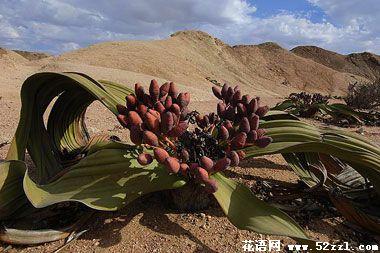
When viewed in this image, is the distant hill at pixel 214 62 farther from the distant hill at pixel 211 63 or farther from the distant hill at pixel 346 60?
the distant hill at pixel 346 60

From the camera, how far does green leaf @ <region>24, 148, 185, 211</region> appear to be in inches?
50.1

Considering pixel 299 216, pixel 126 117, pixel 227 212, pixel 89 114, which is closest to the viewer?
pixel 227 212

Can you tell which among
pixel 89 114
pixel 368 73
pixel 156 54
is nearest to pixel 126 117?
pixel 89 114

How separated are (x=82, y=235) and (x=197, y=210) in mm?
422

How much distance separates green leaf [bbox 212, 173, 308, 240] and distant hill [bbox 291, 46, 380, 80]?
28501mm

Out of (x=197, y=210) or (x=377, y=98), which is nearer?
(x=197, y=210)

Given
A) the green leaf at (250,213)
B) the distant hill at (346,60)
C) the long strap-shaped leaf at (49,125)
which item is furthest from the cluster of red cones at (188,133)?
the distant hill at (346,60)

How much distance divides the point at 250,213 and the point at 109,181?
47cm

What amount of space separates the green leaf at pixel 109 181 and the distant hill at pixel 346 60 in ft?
93.7

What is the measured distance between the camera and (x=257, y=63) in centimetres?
2130

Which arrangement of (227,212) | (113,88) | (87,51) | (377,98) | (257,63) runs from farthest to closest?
(257,63) → (87,51) → (377,98) → (113,88) → (227,212)

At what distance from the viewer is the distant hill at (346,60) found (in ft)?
91.3

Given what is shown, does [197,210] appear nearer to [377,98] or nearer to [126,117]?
[126,117]

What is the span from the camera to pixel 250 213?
47.7 inches
